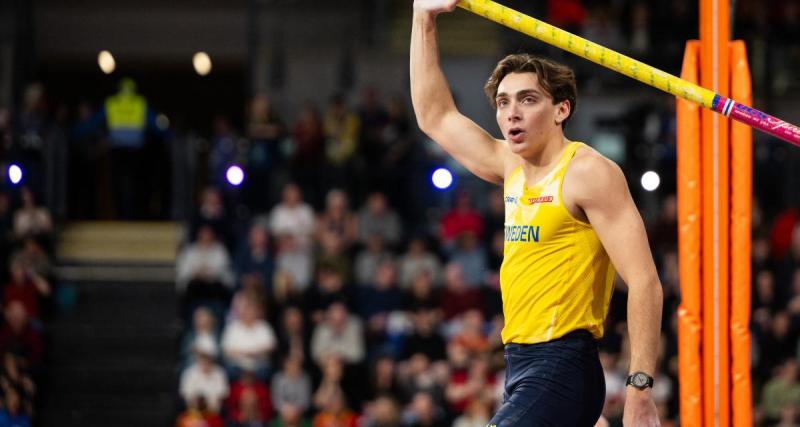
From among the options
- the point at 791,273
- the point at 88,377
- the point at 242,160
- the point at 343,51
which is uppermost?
the point at 343,51

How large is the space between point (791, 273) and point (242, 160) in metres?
6.48

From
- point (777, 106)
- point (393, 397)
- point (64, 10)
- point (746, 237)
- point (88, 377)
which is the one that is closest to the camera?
point (746, 237)

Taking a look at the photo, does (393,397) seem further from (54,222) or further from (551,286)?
(551,286)

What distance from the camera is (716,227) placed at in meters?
6.10

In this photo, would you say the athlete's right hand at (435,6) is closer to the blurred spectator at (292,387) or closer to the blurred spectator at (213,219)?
the blurred spectator at (292,387)

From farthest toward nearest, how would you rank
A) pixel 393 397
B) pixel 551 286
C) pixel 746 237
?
pixel 393 397 → pixel 746 237 → pixel 551 286

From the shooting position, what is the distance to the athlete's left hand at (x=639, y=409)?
493 cm

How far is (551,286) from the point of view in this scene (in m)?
5.21

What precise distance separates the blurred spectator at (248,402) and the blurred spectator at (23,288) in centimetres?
278

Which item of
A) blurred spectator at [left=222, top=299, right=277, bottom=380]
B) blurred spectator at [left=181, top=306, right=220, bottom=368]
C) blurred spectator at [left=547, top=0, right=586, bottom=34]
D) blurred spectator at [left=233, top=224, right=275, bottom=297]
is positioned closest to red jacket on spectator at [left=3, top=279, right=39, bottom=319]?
blurred spectator at [left=181, top=306, right=220, bottom=368]

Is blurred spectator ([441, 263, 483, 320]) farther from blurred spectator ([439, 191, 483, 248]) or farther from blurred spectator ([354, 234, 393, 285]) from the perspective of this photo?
blurred spectator ([439, 191, 483, 248])

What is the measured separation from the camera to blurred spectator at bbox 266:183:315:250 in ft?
48.1

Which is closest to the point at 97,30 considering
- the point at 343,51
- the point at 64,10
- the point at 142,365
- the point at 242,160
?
the point at 64,10

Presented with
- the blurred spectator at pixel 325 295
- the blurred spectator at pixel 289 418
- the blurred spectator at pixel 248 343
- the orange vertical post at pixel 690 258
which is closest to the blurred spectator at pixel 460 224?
the blurred spectator at pixel 325 295
